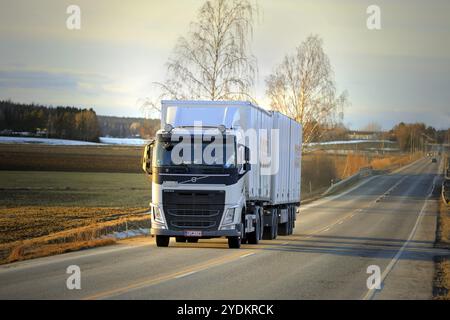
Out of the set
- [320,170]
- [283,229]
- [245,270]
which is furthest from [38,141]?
[245,270]

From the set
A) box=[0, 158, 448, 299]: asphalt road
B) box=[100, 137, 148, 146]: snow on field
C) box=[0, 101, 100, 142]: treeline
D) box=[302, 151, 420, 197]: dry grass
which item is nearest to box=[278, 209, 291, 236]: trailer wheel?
box=[0, 158, 448, 299]: asphalt road

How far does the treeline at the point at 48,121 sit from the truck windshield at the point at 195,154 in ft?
414

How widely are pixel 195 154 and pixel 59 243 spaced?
535cm

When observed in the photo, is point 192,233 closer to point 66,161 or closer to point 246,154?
point 246,154

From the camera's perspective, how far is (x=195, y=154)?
2286 cm

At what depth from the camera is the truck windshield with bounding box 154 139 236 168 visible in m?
22.8

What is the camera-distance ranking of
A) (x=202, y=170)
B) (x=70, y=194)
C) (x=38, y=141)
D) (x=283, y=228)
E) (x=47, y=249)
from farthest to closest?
1. (x=38, y=141)
2. (x=70, y=194)
3. (x=283, y=228)
4. (x=202, y=170)
5. (x=47, y=249)

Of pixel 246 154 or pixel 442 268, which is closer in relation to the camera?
pixel 442 268

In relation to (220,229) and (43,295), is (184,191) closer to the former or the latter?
(220,229)

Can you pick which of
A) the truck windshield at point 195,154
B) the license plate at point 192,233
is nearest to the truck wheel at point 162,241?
the license plate at point 192,233

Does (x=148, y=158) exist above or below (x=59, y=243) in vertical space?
above

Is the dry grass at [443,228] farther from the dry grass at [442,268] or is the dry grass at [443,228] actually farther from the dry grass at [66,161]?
the dry grass at [66,161]

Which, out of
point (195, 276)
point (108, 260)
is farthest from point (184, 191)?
point (195, 276)

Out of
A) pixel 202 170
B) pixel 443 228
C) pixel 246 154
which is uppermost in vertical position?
pixel 246 154
